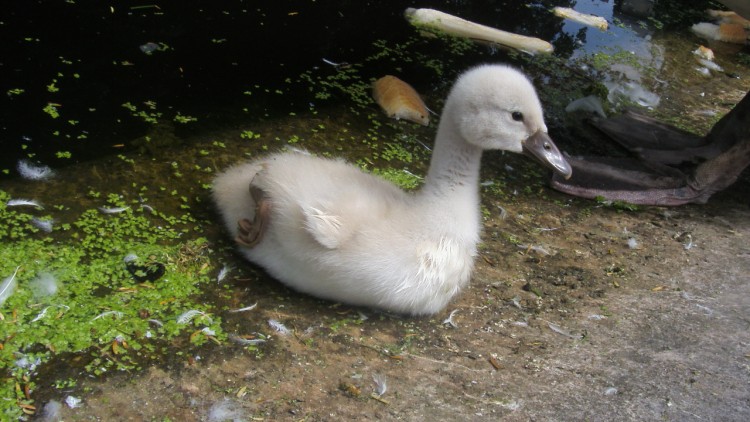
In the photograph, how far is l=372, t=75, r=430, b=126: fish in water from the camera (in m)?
4.50

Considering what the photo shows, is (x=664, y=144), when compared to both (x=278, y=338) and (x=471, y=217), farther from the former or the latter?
(x=278, y=338)

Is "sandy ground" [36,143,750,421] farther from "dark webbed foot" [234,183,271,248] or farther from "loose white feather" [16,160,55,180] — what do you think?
"loose white feather" [16,160,55,180]

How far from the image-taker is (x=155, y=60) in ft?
14.4

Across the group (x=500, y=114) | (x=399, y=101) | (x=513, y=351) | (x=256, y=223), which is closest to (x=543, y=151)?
(x=500, y=114)

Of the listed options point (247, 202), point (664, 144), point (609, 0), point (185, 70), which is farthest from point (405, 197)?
point (609, 0)

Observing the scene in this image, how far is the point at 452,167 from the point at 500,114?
0.27m

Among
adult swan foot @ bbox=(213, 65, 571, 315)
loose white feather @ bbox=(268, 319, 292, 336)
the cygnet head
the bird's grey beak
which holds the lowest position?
loose white feather @ bbox=(268, 319, 292, 336)

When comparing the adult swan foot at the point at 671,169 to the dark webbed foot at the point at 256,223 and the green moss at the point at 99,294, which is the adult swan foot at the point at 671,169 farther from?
the green moss at the point at 99,294

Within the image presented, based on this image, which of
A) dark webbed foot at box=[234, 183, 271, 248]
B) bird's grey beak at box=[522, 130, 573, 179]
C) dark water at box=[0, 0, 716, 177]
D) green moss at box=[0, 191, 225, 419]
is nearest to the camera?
green moss at box=[0, 191, 225, 419]

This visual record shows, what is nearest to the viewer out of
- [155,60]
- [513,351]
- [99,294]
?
[99,294]

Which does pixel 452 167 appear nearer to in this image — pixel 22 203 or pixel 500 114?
pixel 500 114

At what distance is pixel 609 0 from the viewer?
24.5 feet

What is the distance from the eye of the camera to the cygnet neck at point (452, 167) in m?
3.13

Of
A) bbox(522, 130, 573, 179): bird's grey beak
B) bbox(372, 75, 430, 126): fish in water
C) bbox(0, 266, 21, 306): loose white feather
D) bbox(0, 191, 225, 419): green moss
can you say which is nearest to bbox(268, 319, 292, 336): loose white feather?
bbox(0, 191, 225, 419): green moss
